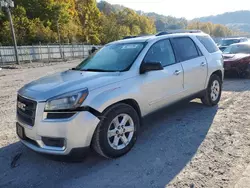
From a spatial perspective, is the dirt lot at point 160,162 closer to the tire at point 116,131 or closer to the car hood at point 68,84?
the tire at point 116,131

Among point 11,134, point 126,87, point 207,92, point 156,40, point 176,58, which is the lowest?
point 11,134

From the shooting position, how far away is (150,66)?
3.71 metres

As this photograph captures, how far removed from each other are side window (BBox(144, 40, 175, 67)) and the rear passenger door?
18 cm

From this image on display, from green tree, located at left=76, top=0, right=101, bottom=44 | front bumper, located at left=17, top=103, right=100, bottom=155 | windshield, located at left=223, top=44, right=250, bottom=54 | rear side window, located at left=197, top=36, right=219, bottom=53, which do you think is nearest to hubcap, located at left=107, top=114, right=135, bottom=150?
front bumper, located at left=17, top=103, right=100, bottom=155

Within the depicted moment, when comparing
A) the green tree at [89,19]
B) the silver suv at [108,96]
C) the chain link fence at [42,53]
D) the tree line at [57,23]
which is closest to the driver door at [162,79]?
the silver suv at [108,96]

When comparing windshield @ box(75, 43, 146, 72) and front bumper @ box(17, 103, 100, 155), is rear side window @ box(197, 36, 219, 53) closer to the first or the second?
windshield @ box(75, 43, 146, 72)

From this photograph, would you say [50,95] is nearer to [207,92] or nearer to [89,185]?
[89,185]

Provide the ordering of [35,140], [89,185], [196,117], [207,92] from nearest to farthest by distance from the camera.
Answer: [89,185]
[35,140]
[196,117]
[207,92]

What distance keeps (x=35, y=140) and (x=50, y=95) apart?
2.16 ft

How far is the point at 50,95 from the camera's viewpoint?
10.2 ft

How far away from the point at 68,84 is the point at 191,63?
2642mm

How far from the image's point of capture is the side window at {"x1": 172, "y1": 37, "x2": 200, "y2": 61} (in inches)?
184

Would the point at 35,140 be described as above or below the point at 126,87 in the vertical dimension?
below

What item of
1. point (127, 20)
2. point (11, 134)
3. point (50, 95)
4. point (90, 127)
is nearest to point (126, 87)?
point (90, 127)
